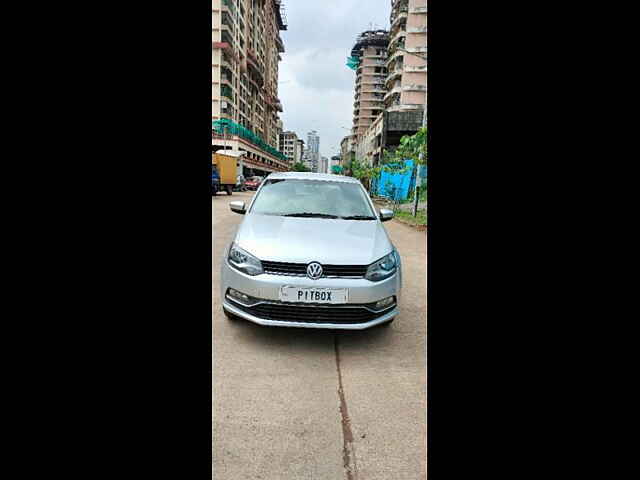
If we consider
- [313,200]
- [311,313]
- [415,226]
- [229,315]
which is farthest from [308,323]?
[415,226]

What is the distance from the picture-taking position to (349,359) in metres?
3.11

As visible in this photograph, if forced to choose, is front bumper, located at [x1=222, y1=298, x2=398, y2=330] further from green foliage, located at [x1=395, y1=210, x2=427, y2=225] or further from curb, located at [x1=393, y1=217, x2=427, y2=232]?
green foliage, located at [x1=395, y1=210, x2=427, y2=225]

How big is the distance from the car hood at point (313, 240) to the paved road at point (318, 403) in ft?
2.45

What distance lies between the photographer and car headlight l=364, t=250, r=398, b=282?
3.18 metres

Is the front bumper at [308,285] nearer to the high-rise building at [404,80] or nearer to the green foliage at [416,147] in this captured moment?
the green foliage at [416,147]

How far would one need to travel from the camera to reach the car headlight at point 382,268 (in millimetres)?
3183

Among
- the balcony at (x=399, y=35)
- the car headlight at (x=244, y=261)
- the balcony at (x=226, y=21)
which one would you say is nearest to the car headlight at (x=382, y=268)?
the car headlight at (x=244, y=261)

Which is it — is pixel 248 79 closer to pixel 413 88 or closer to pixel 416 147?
pixel 413 88

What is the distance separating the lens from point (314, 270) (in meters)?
3.08
